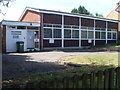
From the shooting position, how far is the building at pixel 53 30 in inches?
863

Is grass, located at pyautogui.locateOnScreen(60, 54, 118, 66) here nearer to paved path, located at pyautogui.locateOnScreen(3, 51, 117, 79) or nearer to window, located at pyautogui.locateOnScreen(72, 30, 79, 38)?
paved path, located at pyautogui.locateOnScreen(3, 51, 117, 79)

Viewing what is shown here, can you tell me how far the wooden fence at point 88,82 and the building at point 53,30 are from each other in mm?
17423

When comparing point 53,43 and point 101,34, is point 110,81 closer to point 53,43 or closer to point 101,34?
point 53,43

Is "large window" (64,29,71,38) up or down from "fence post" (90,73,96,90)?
up

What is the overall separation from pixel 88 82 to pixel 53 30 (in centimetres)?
2104

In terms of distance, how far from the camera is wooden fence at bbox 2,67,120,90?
332cm

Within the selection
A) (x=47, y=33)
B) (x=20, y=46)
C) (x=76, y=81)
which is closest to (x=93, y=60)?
(x=76, y=81)

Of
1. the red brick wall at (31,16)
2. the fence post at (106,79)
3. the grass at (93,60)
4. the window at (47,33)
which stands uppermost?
the red brick wall at (31,16)

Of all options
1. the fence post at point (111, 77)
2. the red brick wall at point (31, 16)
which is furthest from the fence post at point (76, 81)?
the red brick wall at point (31, 16)

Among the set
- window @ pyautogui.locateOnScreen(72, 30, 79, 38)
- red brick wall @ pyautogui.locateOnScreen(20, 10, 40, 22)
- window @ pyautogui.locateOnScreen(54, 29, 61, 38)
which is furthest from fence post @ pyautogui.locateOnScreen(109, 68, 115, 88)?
window @ pyautogui.locateOnScreen(72, 30, 79, 38)

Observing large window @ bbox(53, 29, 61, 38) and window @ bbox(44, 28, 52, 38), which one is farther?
large window @ bbox(53, 29, 61, 38)

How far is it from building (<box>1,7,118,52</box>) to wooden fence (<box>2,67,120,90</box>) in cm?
1742

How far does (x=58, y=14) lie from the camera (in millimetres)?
Result: 25312

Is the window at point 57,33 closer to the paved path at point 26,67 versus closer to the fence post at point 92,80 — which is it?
the paved path at point 26,67
